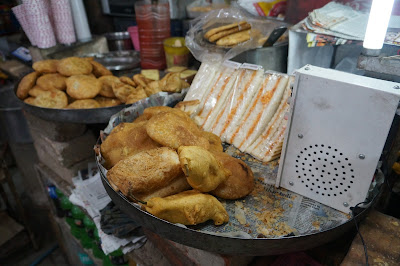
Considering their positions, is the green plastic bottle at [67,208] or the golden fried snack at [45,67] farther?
the green plastic bottle at [67,208]

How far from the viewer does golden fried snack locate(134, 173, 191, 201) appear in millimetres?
1295

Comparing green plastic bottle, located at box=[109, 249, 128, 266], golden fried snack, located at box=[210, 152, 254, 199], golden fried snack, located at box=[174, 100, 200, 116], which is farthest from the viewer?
green plastic bottle, located at box=[109, 249, 128, 266]

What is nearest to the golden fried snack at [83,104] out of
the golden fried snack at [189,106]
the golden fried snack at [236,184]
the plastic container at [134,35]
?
the golden fried snack at [189,106]

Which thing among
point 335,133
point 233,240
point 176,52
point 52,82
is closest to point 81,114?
point 52,82

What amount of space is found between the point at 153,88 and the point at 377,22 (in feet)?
4.69

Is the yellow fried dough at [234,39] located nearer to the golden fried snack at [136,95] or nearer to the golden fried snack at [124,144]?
the golden fried snack at [136,95]

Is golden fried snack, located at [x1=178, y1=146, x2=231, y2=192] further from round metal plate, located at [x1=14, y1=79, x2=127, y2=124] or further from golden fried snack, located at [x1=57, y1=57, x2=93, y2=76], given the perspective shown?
golden fried snack, located at [x1=57, y1=57, x2=93, y2=76]

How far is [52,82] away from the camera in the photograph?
232cm

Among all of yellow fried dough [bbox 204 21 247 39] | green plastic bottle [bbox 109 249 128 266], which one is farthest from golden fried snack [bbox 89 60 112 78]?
green plastic bottle [bbox 109 249 128 266]

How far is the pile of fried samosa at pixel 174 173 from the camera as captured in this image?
119 cm

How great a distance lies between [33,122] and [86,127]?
49 cm

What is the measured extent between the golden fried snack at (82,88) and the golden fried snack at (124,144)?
78 centimetres

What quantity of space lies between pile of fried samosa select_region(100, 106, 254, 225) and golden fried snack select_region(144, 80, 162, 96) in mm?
642

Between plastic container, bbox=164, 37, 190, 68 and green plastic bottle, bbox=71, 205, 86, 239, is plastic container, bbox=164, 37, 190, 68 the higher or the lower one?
the higher one
